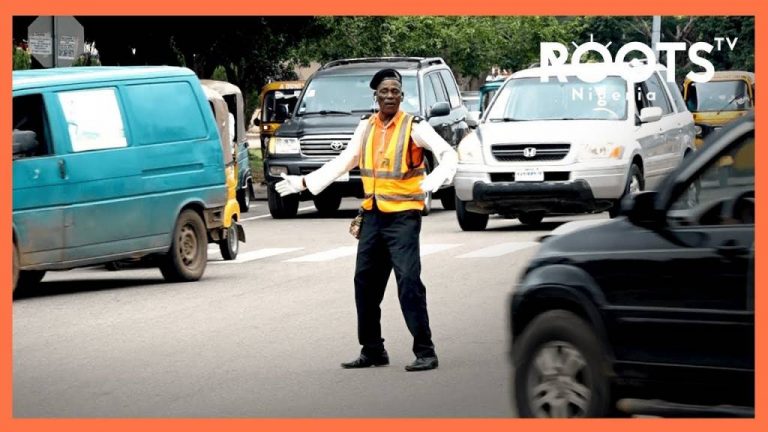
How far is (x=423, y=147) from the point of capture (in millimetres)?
10984

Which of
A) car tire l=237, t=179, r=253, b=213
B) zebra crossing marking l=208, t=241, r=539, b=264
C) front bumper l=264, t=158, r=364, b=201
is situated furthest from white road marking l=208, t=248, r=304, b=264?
car tire l=237, t=179, r=253, b=213

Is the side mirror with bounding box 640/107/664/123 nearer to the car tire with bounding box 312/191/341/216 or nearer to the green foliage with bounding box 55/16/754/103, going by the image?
the car tire with bounding box 312/191/341/216

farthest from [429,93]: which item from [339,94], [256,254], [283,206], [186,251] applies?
[186,251]

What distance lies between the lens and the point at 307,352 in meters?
11.9

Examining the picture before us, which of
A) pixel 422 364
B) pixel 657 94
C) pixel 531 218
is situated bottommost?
pixel 531 218

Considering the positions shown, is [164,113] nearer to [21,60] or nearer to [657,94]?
[657,94]

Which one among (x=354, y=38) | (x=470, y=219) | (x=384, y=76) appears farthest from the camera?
(x=354, y=38)

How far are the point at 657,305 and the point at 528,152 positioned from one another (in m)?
14.0

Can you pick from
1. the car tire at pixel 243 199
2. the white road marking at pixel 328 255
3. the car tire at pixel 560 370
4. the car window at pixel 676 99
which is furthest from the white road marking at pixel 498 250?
the car tire at pixel 560 370

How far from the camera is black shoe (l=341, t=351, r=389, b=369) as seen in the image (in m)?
11.1

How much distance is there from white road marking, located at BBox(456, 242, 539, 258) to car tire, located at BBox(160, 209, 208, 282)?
3008mm

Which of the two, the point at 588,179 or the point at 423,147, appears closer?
the point at 423,147

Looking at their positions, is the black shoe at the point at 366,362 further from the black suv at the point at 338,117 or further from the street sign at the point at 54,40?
the black suv at the point at 338,117

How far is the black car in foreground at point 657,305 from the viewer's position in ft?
23.9
